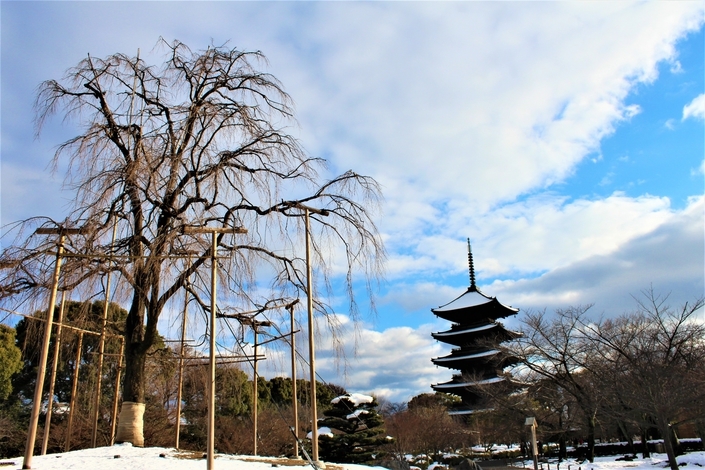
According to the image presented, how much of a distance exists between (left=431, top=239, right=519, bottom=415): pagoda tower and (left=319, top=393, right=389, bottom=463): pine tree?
13256 millimetres

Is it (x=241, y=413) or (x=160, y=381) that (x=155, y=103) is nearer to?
(x=160, y=381)

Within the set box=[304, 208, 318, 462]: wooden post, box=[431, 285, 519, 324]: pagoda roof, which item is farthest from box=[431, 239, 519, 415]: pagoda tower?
box=[304, 208, 318, 462]: wooden post

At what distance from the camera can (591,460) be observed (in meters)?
23.5

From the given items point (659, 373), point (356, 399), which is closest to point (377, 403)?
point (356, 399)

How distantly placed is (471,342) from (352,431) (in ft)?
60.0

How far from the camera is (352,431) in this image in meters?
21.6

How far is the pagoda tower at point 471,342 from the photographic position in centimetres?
3503

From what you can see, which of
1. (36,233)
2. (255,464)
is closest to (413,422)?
(255,464)

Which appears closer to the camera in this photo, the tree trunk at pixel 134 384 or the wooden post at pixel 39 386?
the wooden post at pixel 39 386

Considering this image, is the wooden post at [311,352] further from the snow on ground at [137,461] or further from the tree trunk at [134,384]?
the tree trunk at [134,384]

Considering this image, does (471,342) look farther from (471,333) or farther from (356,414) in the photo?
(356,414)

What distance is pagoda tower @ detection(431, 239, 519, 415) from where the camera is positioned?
35.0 meters

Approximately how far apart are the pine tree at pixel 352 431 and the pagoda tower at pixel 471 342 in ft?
43.5

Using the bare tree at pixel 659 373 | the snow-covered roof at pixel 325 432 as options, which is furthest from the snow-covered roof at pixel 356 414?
the bare tree at pixel 659 373
